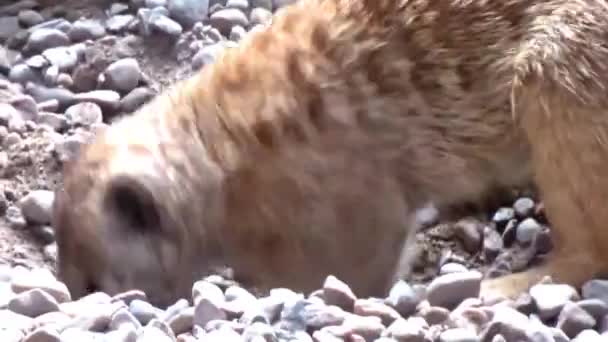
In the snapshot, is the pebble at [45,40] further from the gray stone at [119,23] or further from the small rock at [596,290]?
the small rock at [596,290]

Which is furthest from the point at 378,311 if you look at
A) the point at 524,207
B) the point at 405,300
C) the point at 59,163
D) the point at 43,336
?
the point at 59,163

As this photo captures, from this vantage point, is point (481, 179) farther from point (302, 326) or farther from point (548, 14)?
point (302, 326)

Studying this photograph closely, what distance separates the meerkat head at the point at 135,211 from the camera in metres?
2.35

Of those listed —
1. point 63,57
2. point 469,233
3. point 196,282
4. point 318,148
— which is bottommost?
point 469,233

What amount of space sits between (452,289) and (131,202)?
655 millimetres

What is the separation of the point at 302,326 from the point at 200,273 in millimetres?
684

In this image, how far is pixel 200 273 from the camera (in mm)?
2518

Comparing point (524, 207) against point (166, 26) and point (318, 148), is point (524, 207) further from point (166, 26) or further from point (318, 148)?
point (166, 26)

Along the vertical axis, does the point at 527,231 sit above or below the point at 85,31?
below

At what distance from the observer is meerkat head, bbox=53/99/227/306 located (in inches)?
92.7

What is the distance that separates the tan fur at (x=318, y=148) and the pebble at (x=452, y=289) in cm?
29

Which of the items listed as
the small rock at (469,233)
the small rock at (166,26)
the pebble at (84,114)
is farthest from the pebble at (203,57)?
the small rock at (469,233)

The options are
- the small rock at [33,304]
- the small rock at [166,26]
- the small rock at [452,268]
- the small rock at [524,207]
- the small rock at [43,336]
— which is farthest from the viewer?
the small rock at [166,26]

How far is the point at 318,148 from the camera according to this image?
2406 millimetres
